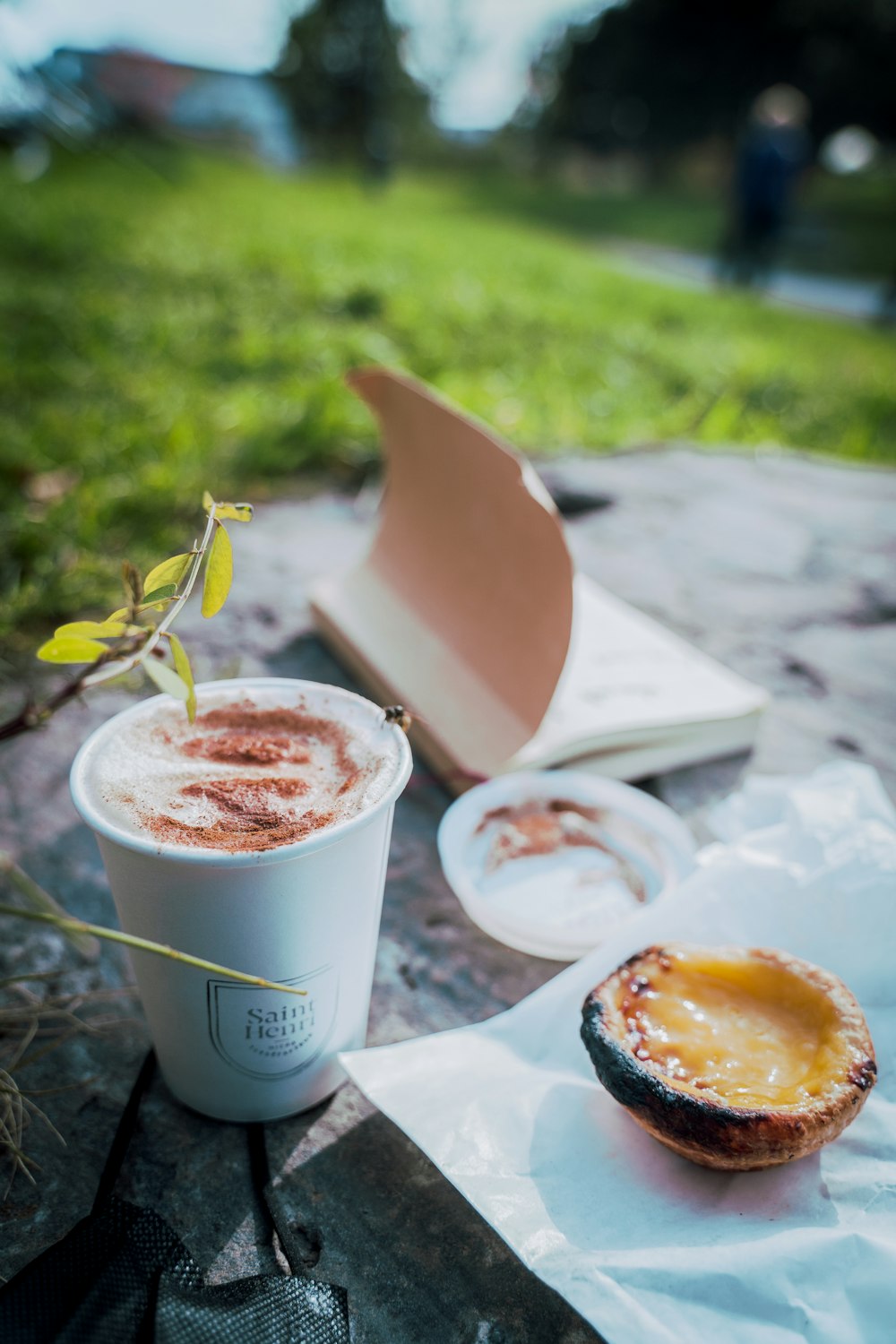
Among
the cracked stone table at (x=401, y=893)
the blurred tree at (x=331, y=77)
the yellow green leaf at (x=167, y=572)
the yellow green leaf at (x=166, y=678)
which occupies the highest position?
the blurred tree at (x=331, y=77)

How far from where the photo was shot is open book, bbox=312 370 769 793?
1789 millimetres

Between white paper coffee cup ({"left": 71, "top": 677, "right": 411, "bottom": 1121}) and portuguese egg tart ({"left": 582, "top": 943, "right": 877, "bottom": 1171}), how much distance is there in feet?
1.08

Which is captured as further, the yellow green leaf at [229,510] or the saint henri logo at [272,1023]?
the saint henri logo at [272,1023]

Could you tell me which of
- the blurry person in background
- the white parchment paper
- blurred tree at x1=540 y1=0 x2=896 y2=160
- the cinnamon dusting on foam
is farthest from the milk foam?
blurred tree at x1=540 y1=0 x2=896 y2=160

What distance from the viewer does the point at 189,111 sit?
25734 millimetres

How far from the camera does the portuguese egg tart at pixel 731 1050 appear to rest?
1.04 meters

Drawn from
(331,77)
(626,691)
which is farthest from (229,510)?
(331,77)

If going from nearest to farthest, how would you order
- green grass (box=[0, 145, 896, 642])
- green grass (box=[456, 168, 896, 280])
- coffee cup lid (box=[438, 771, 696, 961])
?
coffee cup lid (box=[438, 771, 696, 961]) → green grass (box=[0, 145, 896, 642]) → green grass (box=[456, 168, 896, 280])

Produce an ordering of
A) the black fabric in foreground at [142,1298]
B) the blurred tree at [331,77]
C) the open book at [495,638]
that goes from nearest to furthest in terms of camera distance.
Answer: the black fabric in foreground at [142,1298], the open book at [495,638], the blurred tree at [331,77]

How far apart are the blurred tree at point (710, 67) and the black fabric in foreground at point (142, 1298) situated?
28886 mm

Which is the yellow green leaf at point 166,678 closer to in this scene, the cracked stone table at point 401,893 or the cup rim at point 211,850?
the cup rim at point 211,850

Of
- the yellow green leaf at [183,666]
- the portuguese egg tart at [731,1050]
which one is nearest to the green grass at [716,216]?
the portuguese egg tart at [731,1050]

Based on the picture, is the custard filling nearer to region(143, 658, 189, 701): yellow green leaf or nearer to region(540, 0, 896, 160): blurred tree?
region(143, 658, 189, 701): yellow green leaf

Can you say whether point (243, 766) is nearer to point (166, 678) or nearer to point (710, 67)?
point (166, 678)
